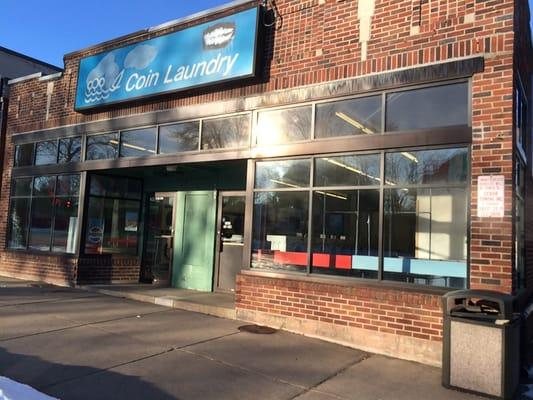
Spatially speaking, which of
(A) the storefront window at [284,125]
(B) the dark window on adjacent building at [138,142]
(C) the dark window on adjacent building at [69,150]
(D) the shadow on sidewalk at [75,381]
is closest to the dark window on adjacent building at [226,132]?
(A) the storefront window at [284,125]

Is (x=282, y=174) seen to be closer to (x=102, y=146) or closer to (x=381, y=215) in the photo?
Answer: (x=381, y=215)

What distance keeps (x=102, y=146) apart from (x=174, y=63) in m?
2.83

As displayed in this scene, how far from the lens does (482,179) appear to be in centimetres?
582

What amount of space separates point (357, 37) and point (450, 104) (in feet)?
5.90

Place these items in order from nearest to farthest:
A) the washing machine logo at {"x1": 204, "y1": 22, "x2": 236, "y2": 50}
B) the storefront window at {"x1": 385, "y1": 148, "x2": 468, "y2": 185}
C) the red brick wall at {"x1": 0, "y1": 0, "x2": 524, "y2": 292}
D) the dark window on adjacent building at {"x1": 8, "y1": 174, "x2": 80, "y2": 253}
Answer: the red brick wall at {"x1": 0, "y1": 0, "x2": 524, "y2": 292} < the storefront window at {"x1": 385, "y1": 148, "x2": 468, "y2": 185} < the washing machine logo at {"x1": 204, "y1": 22, "x2": 236, "y2": 50} < the dark window on adjacent building at {"x1": 8, "y1": 174, "x2": 80, "y2": 253}

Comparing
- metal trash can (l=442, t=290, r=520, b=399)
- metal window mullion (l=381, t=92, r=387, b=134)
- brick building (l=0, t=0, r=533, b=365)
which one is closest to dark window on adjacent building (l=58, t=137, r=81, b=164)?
brick building (l=0, t=0, r=533, b=365)

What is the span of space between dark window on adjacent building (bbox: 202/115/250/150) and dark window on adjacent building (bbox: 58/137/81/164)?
4050 mm

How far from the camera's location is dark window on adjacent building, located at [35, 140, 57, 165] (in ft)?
38.9

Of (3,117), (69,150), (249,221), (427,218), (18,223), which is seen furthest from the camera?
(3,117)

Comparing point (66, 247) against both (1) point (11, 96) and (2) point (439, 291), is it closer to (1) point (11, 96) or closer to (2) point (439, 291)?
(1) point (11, 96)

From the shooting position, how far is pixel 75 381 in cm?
478

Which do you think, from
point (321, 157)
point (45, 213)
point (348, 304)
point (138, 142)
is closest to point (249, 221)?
point (321, 157)

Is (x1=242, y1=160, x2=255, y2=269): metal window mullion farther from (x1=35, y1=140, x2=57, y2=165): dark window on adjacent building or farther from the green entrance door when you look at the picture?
(x1=35, y1=140, x2=57, y2=165): dark window on adjacent building

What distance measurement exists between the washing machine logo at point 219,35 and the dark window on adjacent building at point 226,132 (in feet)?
4.34
